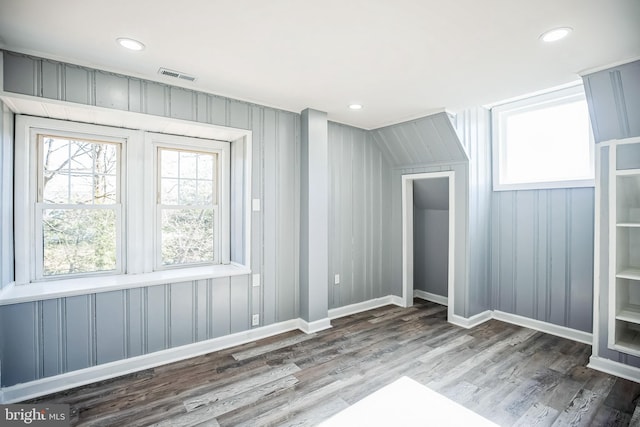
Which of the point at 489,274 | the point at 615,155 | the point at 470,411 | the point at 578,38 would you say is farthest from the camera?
the point at 489,274

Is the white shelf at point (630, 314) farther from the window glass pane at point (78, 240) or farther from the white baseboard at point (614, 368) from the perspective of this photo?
the window glass pane at point (78, 240)

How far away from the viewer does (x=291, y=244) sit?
354cm

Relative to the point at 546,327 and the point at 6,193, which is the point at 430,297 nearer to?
the point at 546,327

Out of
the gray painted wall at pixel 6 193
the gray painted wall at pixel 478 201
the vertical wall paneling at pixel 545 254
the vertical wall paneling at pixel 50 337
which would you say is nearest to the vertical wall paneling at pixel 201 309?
the vertical wall paneling at pixel 50 337

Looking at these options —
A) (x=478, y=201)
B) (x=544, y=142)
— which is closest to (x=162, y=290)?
(x=478, y=201)

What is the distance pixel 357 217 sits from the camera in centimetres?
415

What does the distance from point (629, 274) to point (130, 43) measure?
411cm

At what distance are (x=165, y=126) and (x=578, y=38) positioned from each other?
3.18 metres

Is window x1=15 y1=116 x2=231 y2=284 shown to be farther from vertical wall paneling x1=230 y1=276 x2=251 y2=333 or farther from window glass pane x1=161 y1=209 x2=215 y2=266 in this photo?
vertical wall paneling x1=230 y1=276 x2=251 y2=333

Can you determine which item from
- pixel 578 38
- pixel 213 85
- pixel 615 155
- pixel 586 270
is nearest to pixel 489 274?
pixel 586 270

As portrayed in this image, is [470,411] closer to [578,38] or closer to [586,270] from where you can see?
[586,270]

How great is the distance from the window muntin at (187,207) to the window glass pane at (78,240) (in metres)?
0.41

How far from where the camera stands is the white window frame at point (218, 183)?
300 centimetres

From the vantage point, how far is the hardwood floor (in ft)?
6.86
